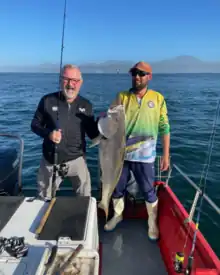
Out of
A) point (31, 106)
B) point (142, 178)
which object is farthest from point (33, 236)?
point (31, 106)

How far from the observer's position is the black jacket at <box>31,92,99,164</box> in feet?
13.4

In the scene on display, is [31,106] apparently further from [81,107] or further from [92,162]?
[81,107]

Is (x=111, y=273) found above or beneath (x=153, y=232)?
beneath

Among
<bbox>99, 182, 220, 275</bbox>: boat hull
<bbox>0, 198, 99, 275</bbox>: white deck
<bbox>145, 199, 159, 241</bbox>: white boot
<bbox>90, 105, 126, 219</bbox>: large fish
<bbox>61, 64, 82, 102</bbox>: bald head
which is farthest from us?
<bbox>145, 199, 159, 241</bbox>: white boot

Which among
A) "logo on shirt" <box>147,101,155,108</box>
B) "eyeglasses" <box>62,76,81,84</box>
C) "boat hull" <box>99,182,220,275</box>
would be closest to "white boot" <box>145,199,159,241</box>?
"boat hull" <box>99,182,220,275</box>

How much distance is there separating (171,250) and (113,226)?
1.11 m

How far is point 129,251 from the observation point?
170 inches

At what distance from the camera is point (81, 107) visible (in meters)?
4.17

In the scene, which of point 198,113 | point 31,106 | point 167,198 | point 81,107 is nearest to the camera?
point 81,107

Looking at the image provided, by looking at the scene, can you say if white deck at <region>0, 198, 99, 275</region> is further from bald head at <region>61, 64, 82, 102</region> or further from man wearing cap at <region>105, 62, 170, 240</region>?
bald head at <region>61, 64, 82, 102</region>

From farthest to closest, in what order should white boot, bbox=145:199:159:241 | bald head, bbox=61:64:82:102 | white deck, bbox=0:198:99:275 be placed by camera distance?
white boot, bbox=145:199:159:241 < bald head, bbox=61:64:82:102 < white deck, bbox=0:198:99:275

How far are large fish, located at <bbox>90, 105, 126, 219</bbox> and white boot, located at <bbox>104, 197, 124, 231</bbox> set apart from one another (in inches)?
25.3

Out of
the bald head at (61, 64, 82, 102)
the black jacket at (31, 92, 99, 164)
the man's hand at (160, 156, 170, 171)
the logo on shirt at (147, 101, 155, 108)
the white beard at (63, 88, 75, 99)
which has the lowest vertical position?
the man's hand at (160, 156, 170, 171)

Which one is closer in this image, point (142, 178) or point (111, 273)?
point (111, 273)
